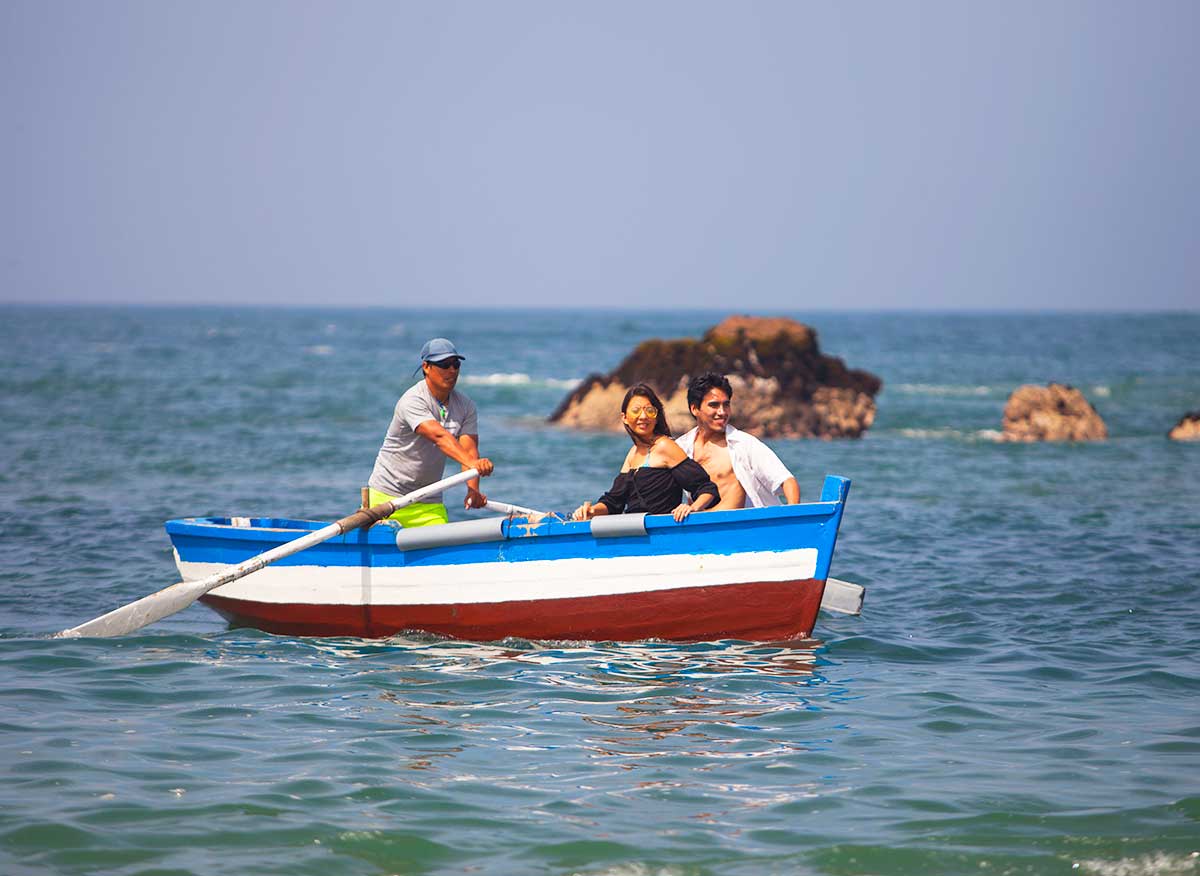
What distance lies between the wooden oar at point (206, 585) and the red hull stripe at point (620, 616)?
2.17 feet

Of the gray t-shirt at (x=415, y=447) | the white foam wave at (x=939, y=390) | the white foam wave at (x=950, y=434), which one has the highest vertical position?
the gray t-shirt at (x=415, y=447)

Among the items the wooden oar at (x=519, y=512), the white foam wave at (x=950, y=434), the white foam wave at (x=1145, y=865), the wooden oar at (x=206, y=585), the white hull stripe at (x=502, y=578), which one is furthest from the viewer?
the white foam wave at (x=950, y=434)

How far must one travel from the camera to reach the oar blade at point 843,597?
34.4 ft

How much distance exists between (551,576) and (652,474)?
3.52ft

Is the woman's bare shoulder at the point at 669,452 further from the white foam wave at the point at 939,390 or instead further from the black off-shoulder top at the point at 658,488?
the white foam wave at the point at 939,390

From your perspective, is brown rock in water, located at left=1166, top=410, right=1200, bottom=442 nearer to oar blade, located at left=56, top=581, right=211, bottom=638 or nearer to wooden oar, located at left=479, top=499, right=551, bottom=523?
wooden oar, located at left=479, top=499, right=551, bottom=523

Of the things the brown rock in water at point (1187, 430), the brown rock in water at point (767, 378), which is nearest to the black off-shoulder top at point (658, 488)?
the brown rock in water at point (767, 378)

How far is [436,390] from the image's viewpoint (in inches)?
385

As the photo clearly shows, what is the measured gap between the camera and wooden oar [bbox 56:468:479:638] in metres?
9.76

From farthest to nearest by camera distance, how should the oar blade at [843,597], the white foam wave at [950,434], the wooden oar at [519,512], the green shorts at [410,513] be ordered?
the white foam wave at [950,434] < the oar blade at [843,597] < the green shorts at [410,513] < the wooden oar at [519,512]

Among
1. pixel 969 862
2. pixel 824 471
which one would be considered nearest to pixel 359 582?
pixel 969 862

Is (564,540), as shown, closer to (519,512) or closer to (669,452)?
(669,452)

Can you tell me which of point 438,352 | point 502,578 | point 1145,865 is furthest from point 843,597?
point 1145,865

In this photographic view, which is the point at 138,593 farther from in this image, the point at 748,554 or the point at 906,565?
the point at 906,565
